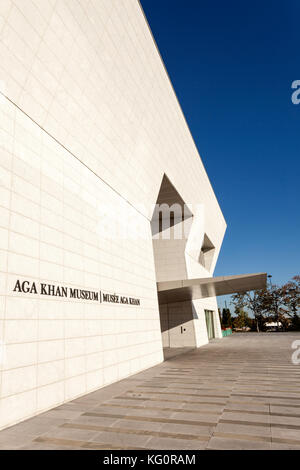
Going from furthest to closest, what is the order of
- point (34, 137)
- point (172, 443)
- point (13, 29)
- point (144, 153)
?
point (144, 153) → point (34, 137) → point (13, 29) → point (172, 443)

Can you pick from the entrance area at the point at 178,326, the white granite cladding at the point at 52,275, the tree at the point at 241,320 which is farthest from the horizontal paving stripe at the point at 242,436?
the tree at the point at 241,320

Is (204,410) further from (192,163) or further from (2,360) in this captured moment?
(192,163)

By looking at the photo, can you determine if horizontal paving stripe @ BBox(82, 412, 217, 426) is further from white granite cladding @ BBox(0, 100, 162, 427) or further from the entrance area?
the entrance area

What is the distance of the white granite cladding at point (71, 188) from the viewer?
677cm

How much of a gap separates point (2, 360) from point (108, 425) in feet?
8.15

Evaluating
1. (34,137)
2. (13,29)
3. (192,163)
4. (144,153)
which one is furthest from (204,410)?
(192,163)

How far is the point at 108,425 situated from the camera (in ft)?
18.4

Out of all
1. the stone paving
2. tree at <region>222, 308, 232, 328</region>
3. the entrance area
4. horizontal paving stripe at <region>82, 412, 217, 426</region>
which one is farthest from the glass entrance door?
horizontal paving stripe at <region>82, 412, 217, 426</region>

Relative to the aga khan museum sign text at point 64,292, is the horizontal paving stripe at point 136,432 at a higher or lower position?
lower

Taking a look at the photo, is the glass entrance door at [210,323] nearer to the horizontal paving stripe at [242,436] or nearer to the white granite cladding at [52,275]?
the white granite cladding at [52,275]

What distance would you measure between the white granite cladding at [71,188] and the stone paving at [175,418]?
924 millimetres

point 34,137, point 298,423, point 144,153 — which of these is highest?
point 144,153

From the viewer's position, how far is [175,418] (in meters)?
5.95

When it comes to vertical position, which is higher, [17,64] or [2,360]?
[17,64]
